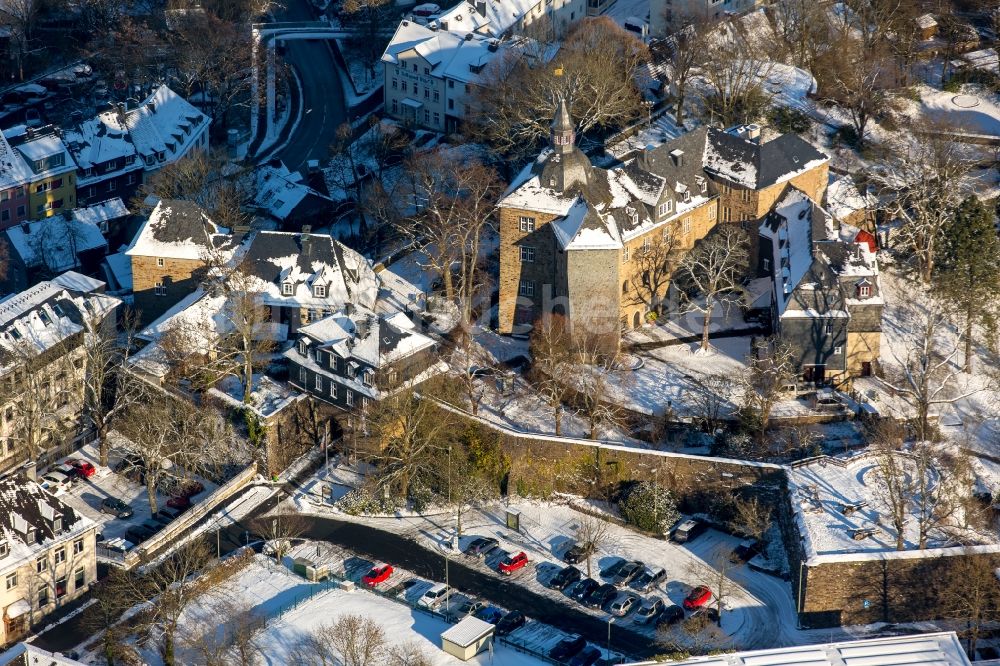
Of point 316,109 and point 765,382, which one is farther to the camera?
point 316,109

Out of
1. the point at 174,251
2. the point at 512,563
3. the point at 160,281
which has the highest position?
the point at 174,251

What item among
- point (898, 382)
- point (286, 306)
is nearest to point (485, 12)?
point (286, 306)

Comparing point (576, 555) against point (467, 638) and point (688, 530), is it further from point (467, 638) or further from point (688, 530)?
point (467, 638)

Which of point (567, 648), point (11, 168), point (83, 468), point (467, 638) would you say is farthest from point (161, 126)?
point (567, 648)

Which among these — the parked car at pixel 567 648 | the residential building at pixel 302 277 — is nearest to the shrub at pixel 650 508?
the parked car at pixel 567 648

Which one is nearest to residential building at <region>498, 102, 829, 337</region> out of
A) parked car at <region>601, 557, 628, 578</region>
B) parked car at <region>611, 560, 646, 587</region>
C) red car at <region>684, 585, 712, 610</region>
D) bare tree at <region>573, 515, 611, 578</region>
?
bare tree at <region>573, 515, 611, 578</region>

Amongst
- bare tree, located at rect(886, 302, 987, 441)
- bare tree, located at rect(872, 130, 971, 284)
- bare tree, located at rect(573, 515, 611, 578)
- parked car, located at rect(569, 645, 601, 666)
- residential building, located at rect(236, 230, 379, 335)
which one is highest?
bare tree, located at rect(872, 130, 971, 284)

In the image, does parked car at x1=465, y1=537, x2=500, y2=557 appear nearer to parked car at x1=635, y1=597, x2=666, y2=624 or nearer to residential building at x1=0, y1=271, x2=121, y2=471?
parked car at x1=635, y1=597, x2=666, y2=624
